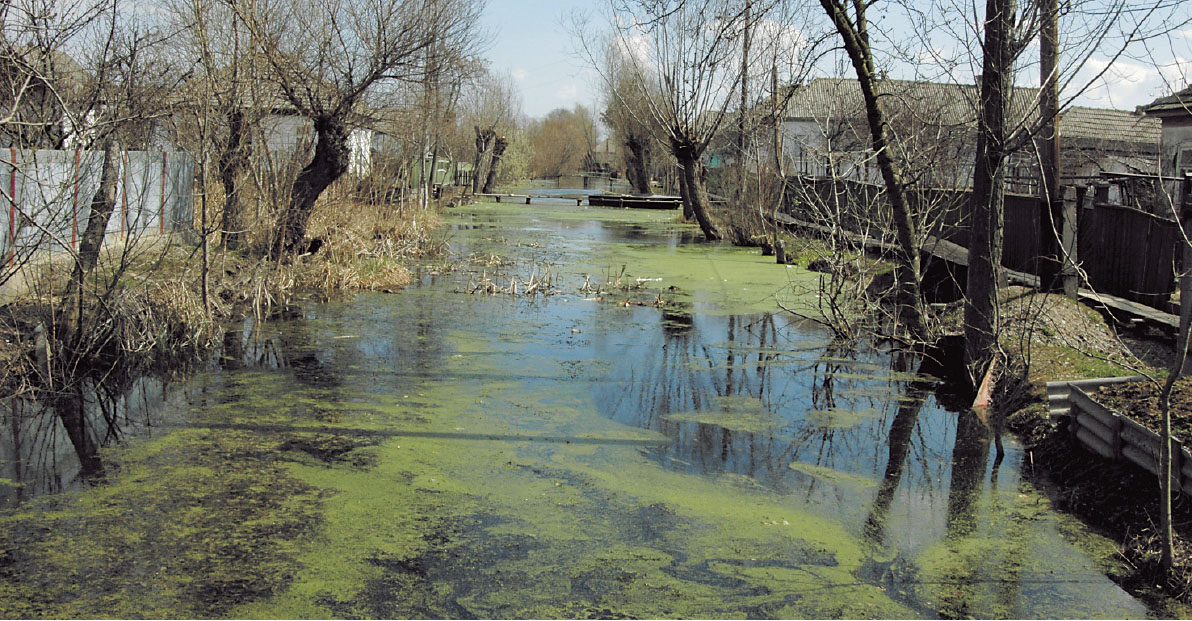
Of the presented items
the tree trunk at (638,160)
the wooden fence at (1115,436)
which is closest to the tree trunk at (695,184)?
the wooden fence at (1115,436)

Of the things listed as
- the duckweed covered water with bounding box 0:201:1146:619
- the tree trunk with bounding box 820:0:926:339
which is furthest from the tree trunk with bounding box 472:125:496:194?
the tree trunk with bounding box 820:0:926:339

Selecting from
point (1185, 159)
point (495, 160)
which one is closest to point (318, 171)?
point (1185, 159)

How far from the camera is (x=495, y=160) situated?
126 feet

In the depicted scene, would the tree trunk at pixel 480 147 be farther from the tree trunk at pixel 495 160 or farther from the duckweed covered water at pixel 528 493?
the duckweed covered water at pixel 528 493

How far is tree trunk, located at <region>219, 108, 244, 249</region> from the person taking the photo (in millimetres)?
9729

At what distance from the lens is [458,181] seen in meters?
35.5

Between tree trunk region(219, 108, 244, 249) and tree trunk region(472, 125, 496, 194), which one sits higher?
tree trunk region(472, 125, 496, 194)

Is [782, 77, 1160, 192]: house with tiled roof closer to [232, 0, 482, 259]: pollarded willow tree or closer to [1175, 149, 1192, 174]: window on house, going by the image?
[1175, 149, 1192, 174]: window on house

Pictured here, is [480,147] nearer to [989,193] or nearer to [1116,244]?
[1116,244]

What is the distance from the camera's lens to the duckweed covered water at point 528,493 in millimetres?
3904

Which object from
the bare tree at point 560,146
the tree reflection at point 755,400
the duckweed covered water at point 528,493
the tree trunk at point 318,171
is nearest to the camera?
the duckweed covered water at point 528,493

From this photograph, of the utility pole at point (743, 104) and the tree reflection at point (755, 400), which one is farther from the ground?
the utility pole at point (743, 104)

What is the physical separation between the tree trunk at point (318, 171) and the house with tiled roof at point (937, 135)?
227 inches

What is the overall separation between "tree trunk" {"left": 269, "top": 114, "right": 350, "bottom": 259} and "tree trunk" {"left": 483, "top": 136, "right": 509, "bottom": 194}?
2433cm
